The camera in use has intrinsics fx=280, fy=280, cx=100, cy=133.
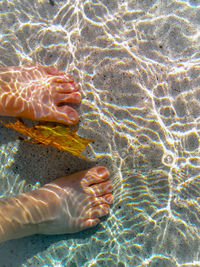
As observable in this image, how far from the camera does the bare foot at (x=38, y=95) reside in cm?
271

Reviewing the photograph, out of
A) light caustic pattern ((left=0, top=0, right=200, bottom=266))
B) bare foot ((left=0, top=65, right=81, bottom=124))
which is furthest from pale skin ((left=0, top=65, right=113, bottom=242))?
light caustic pattern ((left=0, top=0, right=200, bottom=266))

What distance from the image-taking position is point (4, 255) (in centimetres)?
277

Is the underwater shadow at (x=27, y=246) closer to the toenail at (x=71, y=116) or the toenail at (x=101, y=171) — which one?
the toenail at (x=101, y=171)

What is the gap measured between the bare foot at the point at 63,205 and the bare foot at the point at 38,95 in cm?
61

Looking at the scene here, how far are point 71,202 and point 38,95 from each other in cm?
110

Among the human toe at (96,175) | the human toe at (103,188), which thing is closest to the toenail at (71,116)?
the human toe at (96,175)

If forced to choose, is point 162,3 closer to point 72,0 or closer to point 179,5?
point 179,5

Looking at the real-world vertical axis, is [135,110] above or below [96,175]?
above

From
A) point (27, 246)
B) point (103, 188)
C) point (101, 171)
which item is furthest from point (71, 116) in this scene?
point (27, 246)

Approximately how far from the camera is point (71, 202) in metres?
2.79

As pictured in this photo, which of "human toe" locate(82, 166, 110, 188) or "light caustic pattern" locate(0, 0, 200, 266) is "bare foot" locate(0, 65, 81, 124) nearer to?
"light caustic pattern" locate(0, 0, 200, 266)

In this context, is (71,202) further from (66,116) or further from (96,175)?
(66,116)

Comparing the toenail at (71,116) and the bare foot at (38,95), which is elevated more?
the bare foot at (38,95)

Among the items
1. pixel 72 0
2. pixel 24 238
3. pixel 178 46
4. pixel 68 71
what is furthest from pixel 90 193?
pixel 72 0
